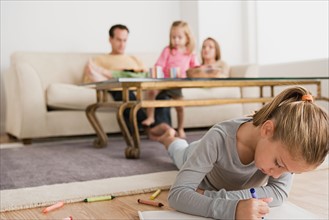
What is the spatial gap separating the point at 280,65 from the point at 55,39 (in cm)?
225

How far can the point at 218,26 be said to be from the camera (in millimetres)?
4980

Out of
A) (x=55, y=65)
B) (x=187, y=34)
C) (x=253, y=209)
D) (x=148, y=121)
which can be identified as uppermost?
(x=187, y=34)

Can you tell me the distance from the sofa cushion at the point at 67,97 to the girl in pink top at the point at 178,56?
1.61ft

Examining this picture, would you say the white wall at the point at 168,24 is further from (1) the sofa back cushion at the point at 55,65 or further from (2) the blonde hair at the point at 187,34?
(2) the blonde hair at the point at 187,34

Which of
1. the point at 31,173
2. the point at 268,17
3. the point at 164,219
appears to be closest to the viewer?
the point at 164,219

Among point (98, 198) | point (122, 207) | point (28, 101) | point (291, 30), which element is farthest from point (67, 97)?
point (291, 30)

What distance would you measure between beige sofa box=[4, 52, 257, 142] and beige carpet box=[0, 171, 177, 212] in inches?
63.1

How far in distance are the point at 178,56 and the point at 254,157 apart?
2.37m

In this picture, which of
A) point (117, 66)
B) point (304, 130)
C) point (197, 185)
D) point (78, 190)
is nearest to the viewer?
point (304, 130)

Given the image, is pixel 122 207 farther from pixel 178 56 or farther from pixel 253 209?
pixel 178 56

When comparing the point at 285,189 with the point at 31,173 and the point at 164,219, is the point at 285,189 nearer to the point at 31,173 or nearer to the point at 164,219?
the point at 164,219

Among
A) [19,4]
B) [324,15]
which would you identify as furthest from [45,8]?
[324,15]

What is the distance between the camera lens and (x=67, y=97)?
3.30 m

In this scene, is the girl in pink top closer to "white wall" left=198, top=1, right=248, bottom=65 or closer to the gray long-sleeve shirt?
"white wall" left=198, top=1, right=248, bottom=65
